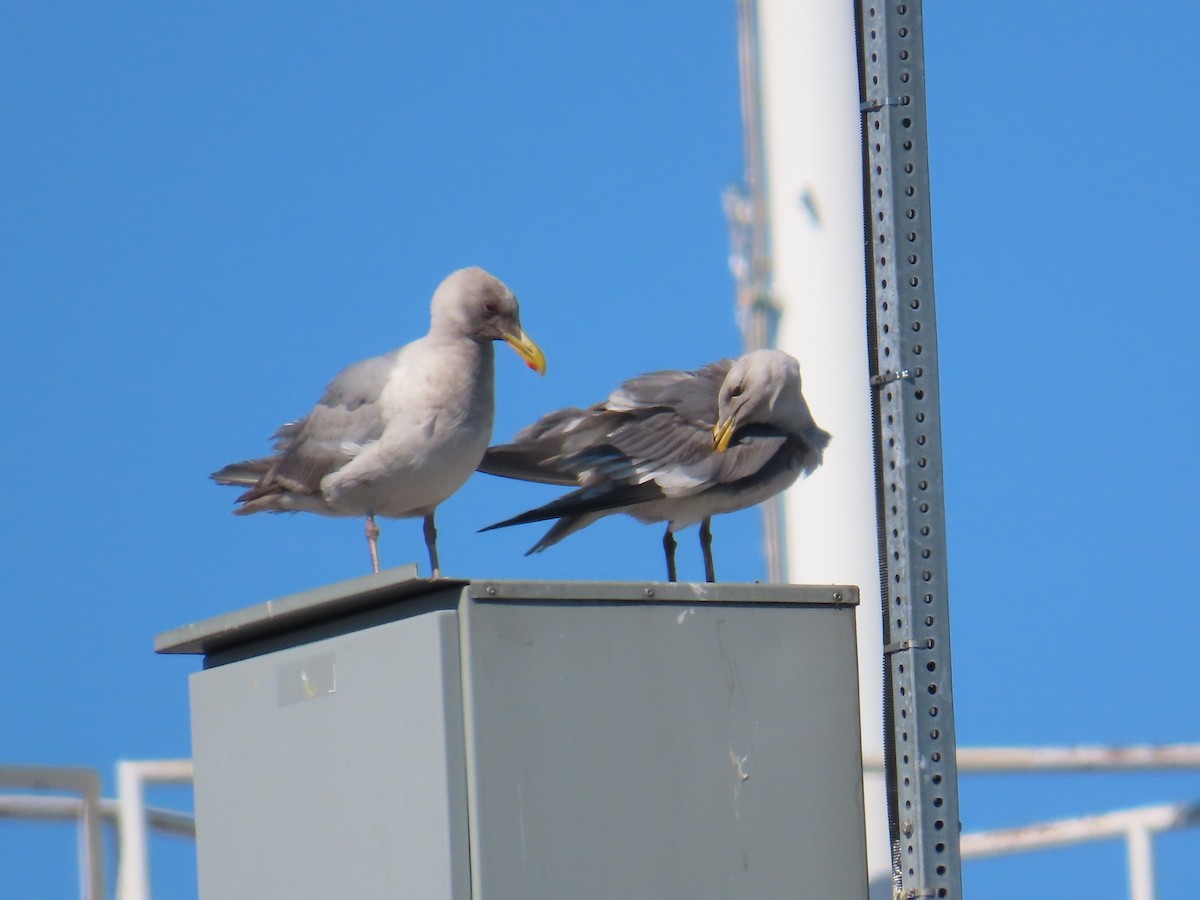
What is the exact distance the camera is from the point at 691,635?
332 centimetres

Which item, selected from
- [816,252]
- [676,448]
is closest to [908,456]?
[676,448]

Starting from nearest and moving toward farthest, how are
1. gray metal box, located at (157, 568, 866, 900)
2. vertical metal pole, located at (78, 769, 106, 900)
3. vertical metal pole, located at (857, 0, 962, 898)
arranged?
gray metal box, located at (157, 568, 866, 900) < vertical metal pole, located at (857, 0, 962, 898) < vertical metal pole, located at (78, 769, 106, 900)

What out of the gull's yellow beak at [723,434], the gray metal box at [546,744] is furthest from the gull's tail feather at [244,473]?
the gray metal box at [546,744]

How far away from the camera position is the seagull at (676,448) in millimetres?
5340

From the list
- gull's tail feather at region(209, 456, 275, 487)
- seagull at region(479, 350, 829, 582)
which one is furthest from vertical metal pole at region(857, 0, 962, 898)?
gull's tail feather at region(209, 456, 275, 487)

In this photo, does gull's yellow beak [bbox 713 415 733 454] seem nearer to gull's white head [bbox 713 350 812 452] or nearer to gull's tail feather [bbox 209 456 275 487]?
gull's white head [bbox 713 350 812 452]

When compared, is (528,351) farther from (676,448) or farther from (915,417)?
(915,417)

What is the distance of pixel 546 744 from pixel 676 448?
2348mm

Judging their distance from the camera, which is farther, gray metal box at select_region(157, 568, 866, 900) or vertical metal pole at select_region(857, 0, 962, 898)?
vertical metal pole at select_region(857, 0, 962, 898)

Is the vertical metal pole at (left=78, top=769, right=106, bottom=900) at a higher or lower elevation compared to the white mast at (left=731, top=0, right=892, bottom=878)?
lower

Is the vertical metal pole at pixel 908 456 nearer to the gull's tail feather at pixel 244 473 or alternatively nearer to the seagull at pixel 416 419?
the seagull at pixel 416 419

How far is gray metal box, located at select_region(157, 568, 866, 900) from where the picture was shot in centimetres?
313

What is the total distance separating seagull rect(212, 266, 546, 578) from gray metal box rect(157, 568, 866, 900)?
1.38 metres

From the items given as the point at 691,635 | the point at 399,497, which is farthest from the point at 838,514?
the point at 691,635
